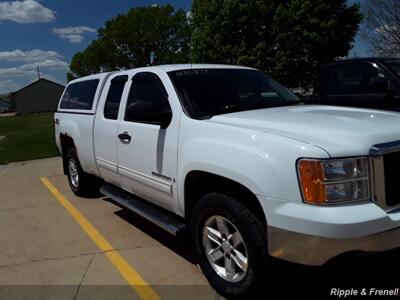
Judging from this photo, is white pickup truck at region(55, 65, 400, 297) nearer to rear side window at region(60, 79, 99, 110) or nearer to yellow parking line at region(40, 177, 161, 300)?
yellow parking line at region(40, 177, 161, 300)

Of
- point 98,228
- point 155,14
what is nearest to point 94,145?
point 98,228

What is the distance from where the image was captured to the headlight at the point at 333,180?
112 inches

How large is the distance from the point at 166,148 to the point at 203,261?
1.10m

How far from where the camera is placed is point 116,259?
186 inches

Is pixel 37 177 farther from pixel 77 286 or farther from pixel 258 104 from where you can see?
pixel 258 104

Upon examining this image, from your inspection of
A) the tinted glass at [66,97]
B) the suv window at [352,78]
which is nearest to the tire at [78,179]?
the tinted glass at [66,97]

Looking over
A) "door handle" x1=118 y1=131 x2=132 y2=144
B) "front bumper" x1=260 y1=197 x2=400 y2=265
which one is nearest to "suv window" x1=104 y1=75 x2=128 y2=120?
"door handle" x1=118 y1=131 x2=132 y2=144

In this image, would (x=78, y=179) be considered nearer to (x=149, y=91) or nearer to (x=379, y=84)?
(x=149, y=91)

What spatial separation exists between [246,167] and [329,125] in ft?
2.34

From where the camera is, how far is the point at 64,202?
24.0 feet

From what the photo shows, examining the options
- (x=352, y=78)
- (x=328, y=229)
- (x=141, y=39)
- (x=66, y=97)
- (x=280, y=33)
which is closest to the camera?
(x=328, y=229)

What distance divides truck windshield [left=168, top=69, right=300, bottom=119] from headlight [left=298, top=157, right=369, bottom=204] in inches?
54.1

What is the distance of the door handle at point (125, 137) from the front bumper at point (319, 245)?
2.31 meters

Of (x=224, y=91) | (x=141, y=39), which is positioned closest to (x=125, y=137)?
(x=224, y=91)
